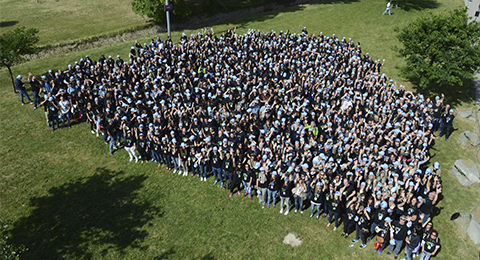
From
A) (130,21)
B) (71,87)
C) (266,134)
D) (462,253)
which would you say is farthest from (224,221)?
(130,21)

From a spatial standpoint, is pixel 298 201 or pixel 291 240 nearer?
pixel 291 240

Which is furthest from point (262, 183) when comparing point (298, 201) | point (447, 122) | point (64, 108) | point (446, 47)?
point (446, 47)

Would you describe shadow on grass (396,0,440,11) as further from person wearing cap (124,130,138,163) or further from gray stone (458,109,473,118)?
person wearing cap (124,130,138,163)

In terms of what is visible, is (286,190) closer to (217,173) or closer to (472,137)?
(217,173)

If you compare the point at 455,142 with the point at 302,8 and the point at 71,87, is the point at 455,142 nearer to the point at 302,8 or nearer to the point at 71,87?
the point at 71,87

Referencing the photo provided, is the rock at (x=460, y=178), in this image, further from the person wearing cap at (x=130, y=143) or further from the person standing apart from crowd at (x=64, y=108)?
the person standing apart from crowd at (x=64, y=108)

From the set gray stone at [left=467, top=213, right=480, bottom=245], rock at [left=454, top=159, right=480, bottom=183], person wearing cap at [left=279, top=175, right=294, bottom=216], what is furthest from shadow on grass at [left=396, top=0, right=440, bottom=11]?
person wearing cap at [left=279, top=175, right=294, bottom=216]

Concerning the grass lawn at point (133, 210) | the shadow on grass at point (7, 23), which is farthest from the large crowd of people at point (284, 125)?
the shadow on grass at point (7, 23)
